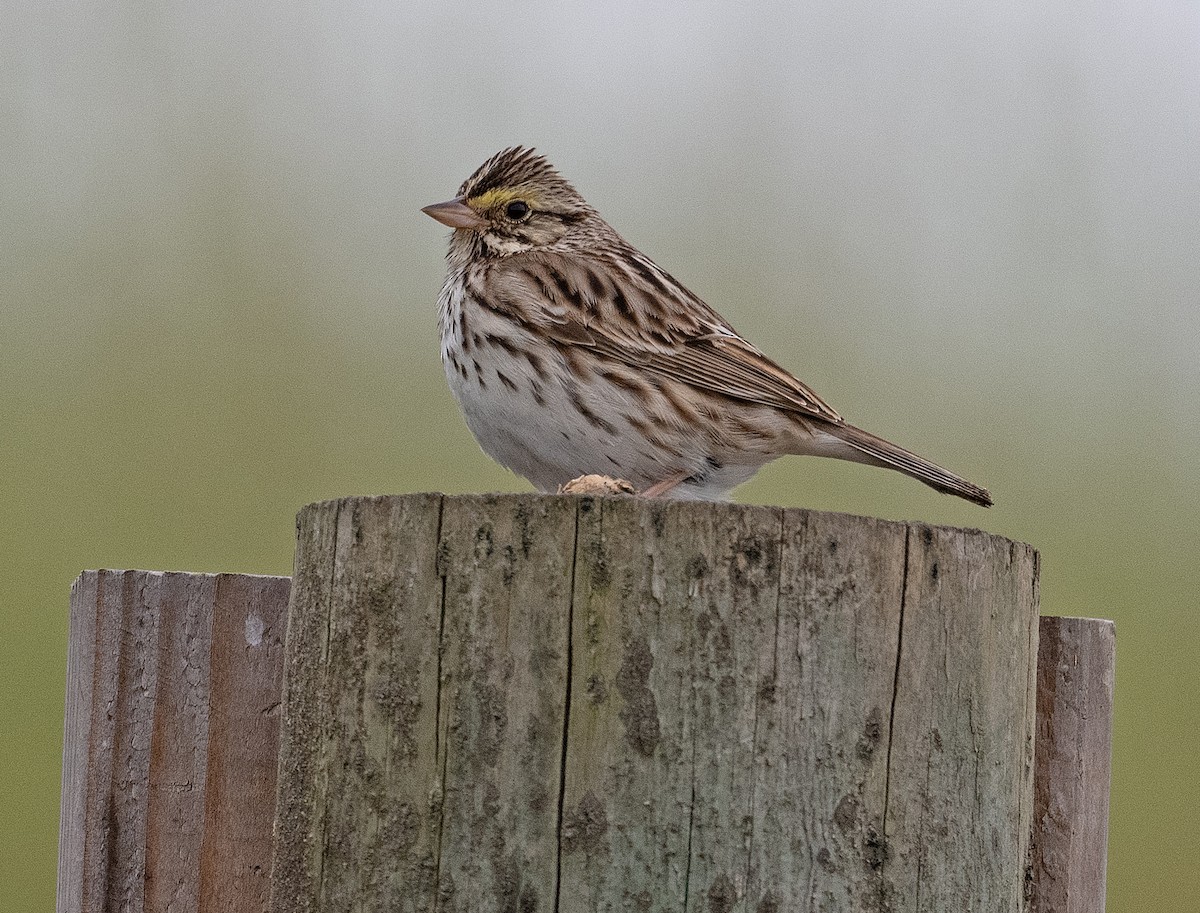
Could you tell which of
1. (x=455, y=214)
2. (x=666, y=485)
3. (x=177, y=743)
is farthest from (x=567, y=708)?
(x=455, y=214)

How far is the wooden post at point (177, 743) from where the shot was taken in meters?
2.95

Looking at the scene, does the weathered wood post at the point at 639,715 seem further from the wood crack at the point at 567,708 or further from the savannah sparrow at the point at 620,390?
the savannah sparrow at the point at 620,390

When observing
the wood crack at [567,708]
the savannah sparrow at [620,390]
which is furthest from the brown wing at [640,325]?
the wood crack at [567,708]

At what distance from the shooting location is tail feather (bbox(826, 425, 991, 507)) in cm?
471

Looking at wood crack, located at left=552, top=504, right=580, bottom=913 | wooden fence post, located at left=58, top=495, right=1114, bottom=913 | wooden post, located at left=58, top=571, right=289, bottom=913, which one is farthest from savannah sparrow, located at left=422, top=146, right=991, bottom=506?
wood crack, located at left=552, top=504, right=580, bottom=913

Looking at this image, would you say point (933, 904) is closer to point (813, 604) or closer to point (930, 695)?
point (930, 695)

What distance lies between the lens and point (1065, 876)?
2990mm

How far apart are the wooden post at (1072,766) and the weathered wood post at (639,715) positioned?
574 millimetres

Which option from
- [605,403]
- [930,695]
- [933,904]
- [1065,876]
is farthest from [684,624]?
[605,403]

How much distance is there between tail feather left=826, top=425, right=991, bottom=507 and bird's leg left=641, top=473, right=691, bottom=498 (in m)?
0.57

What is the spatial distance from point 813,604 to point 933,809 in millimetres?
423

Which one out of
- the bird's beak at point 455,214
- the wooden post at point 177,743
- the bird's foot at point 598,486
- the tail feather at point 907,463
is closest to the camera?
the wooden post at point 177,743

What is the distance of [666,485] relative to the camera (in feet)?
15.6

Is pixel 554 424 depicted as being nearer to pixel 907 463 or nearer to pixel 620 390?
pixel 620 390
